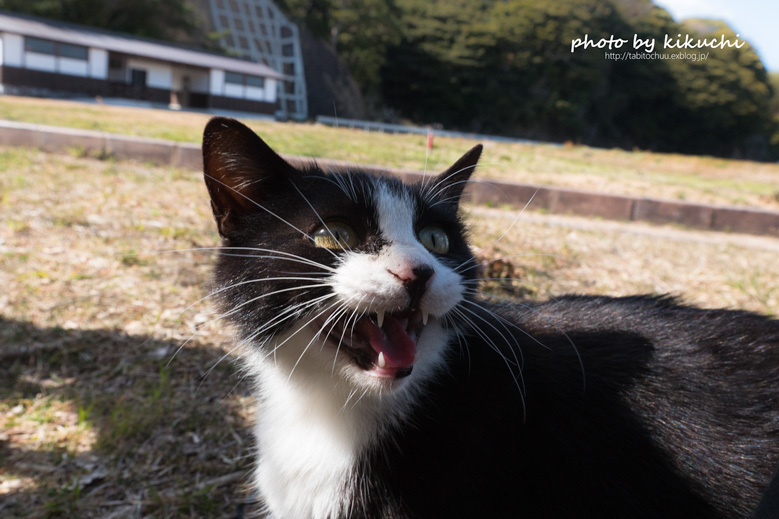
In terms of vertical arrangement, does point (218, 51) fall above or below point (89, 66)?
above

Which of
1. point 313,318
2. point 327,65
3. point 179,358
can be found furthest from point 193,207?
point 327,65

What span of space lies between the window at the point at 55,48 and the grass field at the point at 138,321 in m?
24.4

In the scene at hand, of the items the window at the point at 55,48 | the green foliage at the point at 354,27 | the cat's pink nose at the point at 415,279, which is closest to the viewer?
the cat's pink nose at the point at 415,279

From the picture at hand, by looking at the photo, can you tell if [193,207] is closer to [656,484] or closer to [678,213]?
[656,484]

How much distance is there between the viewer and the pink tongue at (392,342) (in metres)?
1.38

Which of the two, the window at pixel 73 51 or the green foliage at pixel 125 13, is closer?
the window at pixel 73 51

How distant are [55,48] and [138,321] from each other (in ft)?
93.0

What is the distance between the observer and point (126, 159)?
7410 mm

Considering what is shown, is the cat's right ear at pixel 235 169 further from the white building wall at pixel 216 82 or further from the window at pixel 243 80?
the window at pixel 243 80

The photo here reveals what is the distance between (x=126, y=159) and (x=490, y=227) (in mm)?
5028

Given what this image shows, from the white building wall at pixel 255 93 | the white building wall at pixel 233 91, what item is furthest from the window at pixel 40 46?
the white building wall at pixel 255 93

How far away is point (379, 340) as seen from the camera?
1.41m

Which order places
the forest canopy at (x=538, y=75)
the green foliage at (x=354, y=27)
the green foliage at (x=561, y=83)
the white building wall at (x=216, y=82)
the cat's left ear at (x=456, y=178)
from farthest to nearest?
the green foliage at (x=561, y=83)
the forest canopy at (x=538, y=75)
the green foliage at (x=354, y=27)
the white building wall at (x=216, y=82)
the cat's left ear at (x=456, y=178)

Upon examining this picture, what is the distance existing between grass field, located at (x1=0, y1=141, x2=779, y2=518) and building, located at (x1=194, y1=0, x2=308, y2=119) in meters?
32.9
